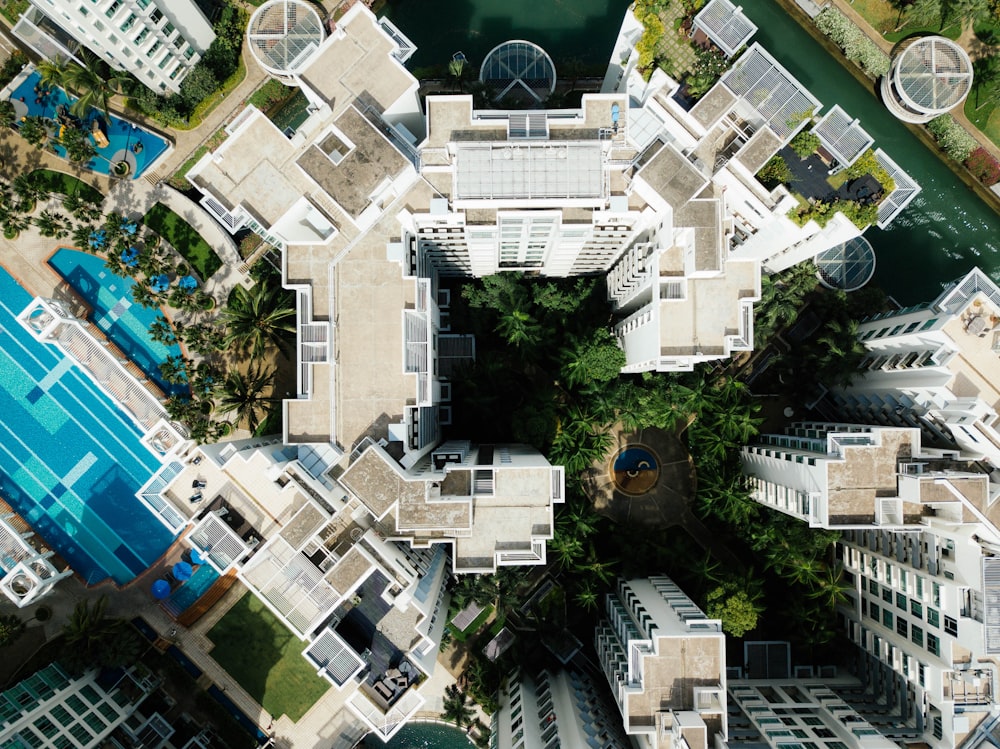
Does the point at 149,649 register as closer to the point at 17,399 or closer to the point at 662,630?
the point at 17,399

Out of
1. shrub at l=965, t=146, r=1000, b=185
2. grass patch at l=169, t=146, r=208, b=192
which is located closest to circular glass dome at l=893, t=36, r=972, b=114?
shrub at l=965, t=146, r=1000, b=185

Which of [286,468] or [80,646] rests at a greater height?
[286,468]

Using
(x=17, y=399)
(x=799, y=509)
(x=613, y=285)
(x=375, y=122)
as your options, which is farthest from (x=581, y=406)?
(x=17, y=399)

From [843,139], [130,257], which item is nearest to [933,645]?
[843,139]

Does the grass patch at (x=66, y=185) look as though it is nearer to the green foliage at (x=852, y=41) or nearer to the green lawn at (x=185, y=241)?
the green lawn at (x=185, y=241)

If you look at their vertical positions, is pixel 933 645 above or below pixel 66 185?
below

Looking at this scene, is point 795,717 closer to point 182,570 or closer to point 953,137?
point 953,137

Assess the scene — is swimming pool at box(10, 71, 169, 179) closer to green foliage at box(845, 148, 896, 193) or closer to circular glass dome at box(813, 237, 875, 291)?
green foliage at box(845, 148, 896, 193)
